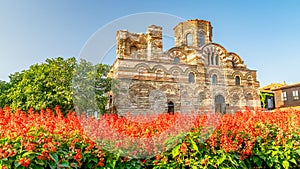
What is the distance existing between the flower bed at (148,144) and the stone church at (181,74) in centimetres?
1263

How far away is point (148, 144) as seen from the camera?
135 inches

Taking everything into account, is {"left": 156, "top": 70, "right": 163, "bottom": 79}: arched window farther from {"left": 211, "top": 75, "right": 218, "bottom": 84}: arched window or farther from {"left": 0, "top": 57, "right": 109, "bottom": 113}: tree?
{"left": 0, "top": 57, "right": 109, "bottom": 113}: tree

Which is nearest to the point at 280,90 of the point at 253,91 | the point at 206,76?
the point at 253,91

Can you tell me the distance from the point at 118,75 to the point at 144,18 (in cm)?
1625

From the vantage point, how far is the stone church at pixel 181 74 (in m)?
20.8

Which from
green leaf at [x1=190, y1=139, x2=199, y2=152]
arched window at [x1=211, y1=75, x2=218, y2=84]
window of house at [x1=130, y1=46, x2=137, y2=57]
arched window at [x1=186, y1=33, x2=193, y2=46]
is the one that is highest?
arched window at [x1=186, y1=33, x2=193, y2=46]

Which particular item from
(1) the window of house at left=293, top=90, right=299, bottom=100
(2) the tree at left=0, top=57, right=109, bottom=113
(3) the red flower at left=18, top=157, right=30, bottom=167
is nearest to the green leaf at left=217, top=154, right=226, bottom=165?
(3) the red flower at left=18, top=157, right=30, bottom=167

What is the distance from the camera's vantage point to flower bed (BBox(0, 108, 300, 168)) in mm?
2842

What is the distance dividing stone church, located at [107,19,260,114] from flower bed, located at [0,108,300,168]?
497 inches

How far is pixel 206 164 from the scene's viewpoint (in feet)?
11.3

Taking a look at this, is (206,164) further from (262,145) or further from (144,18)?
(144,18)

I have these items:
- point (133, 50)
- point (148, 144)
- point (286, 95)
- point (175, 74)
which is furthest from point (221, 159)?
point (286, 95)

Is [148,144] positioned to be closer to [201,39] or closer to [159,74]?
[159,74]

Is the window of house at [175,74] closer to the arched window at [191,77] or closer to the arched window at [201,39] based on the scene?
the arched window at [191,77]
